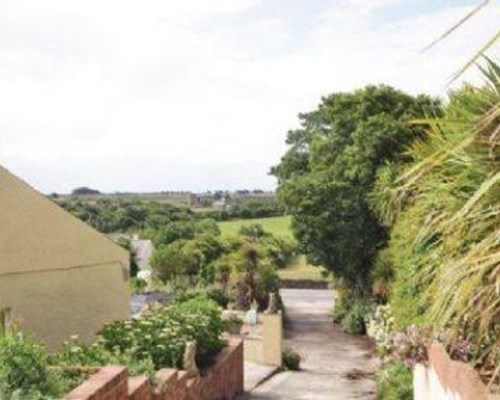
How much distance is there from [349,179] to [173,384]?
24.0m

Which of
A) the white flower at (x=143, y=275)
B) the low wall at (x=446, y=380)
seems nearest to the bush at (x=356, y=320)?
the white flower at (x=143, y=275)

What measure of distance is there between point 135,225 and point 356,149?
187 ft

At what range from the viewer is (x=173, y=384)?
42.5 ft

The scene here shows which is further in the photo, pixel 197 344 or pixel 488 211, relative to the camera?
pixel 197 344

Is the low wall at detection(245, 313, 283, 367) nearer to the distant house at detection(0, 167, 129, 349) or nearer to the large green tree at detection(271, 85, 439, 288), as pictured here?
the distant house at detection(0, 167, 129, 349)

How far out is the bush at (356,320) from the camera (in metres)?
37.0

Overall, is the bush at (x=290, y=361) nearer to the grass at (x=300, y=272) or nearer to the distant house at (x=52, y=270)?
the distant house at (x=52, y=270)

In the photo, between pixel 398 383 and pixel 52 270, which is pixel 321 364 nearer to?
pixel 52 270

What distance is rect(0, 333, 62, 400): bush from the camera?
26.2 ft

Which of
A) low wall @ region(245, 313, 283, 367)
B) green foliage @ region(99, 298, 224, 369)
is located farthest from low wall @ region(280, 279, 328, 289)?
green foliage @ region(99, 298, 224, 369)

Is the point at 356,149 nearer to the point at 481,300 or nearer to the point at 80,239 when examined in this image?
the point at 80,239

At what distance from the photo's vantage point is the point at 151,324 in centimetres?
1505

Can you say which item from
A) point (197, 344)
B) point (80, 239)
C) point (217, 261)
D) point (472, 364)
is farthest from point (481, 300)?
point (217, 261)

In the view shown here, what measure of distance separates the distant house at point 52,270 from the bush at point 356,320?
1714 centimetres
